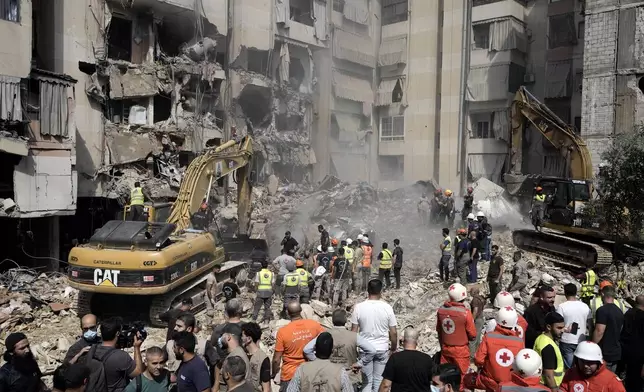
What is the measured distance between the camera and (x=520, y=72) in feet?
94.2

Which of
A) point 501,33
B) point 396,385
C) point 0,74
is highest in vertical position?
point 501,33

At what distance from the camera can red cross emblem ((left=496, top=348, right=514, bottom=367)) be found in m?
5.07

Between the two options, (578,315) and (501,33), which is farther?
(501,33)

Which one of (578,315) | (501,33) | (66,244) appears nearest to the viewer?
(578,315)

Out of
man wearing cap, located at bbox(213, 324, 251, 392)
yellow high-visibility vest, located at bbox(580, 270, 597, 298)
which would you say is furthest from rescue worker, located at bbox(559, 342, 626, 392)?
yellow high-visibility vest, located at bbox(580, 270, 597, 298)

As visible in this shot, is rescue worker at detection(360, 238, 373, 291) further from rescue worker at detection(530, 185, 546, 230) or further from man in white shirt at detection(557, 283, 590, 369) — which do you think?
man in white shirt at detection(557, 283, 590, 369)

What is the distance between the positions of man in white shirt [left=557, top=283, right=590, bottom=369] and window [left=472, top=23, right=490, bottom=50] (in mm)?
26003

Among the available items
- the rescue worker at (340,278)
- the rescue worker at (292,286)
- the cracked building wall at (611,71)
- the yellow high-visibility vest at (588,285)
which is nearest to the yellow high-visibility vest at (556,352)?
the yellow high-visibility vest at (588,285)

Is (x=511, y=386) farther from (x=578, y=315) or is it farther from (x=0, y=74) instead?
(x=0, y=74)

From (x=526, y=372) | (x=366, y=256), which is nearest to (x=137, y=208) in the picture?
(x=366, y=256)

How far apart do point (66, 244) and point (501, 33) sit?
2387 cm

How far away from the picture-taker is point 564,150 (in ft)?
61.8

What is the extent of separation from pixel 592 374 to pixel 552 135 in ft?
54.3

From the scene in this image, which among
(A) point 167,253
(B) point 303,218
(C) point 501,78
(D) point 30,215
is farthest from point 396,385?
(C) point 501,78
